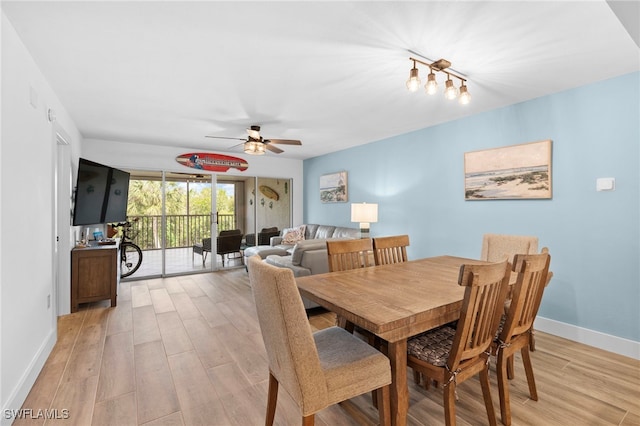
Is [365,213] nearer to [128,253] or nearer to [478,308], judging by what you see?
[478,308]

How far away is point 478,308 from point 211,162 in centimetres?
551

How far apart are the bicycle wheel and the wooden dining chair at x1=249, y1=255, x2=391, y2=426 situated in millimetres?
4859

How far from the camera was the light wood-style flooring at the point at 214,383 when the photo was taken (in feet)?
5.99

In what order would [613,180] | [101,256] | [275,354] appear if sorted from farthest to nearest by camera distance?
[101,256] < [613,180] < [275,354]

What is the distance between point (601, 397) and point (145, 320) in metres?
4.12

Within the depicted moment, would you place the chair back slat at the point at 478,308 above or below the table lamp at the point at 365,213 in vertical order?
below

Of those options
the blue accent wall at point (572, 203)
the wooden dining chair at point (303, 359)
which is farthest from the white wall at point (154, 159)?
the wooden dining chair at point (303, 359)

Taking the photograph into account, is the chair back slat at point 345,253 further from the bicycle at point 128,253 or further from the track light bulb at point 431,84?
the bicycle at point 128,253

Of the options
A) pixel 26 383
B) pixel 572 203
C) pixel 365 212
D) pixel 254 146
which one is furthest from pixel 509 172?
pixel 26 383

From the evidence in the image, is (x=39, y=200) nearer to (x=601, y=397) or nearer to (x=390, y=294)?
(x=390, y=294)

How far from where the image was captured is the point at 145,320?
3385 mm

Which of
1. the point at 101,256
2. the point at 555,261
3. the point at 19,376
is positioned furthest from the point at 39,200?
the point at 555,261

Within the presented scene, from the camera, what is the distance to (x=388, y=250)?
8.95 feet

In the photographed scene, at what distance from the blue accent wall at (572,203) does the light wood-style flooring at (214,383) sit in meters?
0.49
